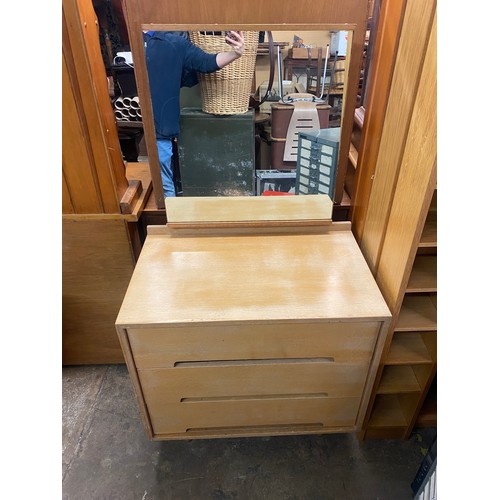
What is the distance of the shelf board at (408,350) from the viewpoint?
112cm

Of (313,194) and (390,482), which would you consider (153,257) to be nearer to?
(313,194)

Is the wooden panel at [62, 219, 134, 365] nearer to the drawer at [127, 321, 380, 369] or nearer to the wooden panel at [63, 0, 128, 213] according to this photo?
the wooden panel at [63, 0, 128, 213]

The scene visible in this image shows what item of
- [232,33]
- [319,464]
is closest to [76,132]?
[232,33]

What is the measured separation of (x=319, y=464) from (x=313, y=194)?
0.93 m

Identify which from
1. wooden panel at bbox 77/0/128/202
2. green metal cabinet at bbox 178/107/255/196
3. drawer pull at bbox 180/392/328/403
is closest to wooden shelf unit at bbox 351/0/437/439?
drawer pull at bbox 180/392/328/403

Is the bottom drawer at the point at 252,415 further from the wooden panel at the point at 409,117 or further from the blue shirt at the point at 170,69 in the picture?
the blue shirt at the point at 170,69

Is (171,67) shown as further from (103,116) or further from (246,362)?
(246,362)

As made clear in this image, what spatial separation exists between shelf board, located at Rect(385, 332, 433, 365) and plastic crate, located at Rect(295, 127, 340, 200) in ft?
1.66

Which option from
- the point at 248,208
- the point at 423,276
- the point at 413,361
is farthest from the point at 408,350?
Result: the point at 248,208

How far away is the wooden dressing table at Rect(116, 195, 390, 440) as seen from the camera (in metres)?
0.93

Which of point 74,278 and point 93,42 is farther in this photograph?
point 74,278

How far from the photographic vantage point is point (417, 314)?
108 cm

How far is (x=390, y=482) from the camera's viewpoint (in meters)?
1.27

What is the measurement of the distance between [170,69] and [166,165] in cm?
28
